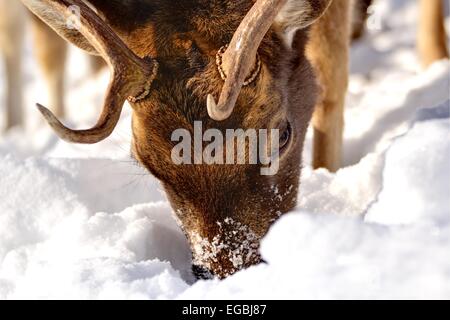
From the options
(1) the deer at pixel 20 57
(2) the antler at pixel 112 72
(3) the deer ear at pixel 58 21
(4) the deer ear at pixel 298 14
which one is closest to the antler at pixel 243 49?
(2) the antler at pixel 112 72

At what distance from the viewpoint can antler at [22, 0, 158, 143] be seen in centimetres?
344

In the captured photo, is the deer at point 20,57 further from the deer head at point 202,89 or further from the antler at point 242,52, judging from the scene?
the antler at point 242,52

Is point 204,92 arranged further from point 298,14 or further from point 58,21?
point 58,21

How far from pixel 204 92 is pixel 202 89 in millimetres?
14

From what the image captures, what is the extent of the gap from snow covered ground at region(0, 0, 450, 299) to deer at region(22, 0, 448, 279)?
228 millimetres

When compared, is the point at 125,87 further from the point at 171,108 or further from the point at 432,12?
the point at 432,12

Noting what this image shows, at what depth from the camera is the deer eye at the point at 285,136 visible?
13.0ft

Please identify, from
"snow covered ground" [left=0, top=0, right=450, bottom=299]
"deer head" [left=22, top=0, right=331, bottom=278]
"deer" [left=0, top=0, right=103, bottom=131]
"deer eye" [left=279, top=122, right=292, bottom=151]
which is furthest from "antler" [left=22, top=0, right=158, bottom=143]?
"deer" [left=0, top=0, right=103, bottom=131]

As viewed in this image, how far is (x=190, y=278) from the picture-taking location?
3.87 meters

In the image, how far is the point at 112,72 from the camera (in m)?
3.50

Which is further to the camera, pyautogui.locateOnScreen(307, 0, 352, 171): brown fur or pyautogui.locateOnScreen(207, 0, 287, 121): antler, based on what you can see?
pyautogui.locateOnScreen(307, 0, 352, 171): brown fur

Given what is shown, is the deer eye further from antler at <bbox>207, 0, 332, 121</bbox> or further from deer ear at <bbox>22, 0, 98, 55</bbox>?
deer ear at <bbox>22, 0, 98, 55</bbox>

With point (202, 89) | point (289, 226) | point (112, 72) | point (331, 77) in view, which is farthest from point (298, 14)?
point (331, 77)

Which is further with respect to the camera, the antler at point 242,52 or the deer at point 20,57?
the deer at point 20,57
